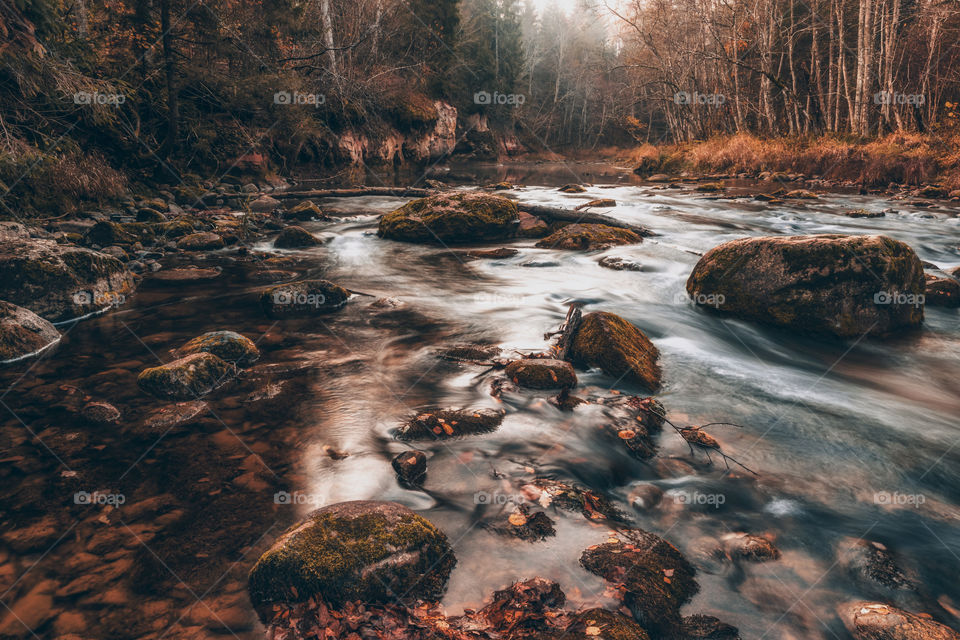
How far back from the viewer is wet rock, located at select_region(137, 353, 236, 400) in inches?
172

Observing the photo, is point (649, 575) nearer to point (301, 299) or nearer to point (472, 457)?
point (472, 457)

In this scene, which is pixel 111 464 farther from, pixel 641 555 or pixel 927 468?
pixel 927 468

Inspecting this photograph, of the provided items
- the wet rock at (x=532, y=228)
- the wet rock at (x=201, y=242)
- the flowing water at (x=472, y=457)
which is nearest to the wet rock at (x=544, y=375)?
the flowing water at (x=472, y=457)

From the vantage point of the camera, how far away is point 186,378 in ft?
14.6

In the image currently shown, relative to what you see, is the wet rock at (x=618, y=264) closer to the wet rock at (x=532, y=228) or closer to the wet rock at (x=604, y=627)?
the wet rock at (x=532, y=228)

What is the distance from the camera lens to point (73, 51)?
1084 cm

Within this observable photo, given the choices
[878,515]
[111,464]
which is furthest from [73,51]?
[878,515]

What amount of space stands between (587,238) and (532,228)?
157 centimetres

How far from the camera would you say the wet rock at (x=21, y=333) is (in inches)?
201

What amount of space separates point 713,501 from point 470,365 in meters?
2.71

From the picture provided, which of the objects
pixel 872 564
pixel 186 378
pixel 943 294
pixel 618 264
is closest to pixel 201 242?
pixel 186 378

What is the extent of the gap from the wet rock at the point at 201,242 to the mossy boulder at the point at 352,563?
921 centimetres

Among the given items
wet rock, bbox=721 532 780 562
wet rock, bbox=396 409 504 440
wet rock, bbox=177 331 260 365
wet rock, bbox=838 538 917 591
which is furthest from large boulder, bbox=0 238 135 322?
wet rock, bbox=838 538 917 591

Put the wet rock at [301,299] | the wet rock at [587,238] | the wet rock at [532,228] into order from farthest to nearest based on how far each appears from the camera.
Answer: the wet rock at [532,228], the wet rock at [587,238], the wet rock at [301,299]
